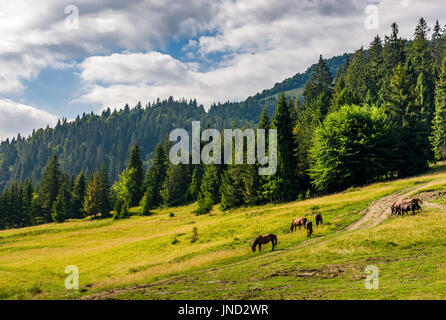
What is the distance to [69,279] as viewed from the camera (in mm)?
32281

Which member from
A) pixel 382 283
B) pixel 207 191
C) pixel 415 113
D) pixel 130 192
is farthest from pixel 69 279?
pixel 130 192

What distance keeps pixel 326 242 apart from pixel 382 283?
476 inches

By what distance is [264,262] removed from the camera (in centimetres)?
2450

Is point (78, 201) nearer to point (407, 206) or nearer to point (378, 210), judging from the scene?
point (378, 210)

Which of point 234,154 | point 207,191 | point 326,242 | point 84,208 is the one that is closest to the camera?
point 326,242

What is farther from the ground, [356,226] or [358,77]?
[358,77]

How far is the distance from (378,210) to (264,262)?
61.0 ft

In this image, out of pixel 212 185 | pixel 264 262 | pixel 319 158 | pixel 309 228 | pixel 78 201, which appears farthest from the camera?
pixel 78 201

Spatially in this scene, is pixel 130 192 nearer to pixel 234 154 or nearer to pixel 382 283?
pixel 234 154

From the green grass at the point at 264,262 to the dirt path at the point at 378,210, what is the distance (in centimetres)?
106

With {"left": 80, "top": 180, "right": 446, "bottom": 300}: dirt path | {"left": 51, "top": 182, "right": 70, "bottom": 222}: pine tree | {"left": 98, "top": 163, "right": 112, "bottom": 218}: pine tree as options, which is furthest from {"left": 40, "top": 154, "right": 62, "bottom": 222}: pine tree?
{"left": 80, "top": 180, "right": 446, "bottom": 300}: dirt path

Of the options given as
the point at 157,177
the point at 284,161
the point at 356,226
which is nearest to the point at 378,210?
the point at 356,226

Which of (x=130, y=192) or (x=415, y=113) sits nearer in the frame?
(x=415, y=113)

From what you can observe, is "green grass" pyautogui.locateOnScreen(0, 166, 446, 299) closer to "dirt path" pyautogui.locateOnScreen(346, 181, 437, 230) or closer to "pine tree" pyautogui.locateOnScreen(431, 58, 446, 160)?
"dirt path" pyautogui.locateOnScreen(346, 181, 437, 230)
